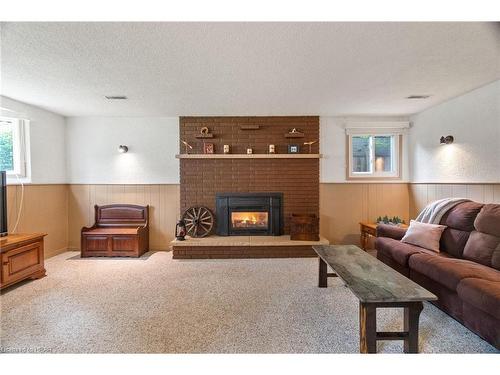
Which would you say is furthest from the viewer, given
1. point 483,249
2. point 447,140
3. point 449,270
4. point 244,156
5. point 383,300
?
point 244,156

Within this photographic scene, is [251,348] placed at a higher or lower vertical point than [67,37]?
lower

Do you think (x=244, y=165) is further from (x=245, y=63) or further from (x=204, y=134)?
(x=245, y=63)

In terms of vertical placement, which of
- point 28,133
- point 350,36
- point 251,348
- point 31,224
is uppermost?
point 350,36

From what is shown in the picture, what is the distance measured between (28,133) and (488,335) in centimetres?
622

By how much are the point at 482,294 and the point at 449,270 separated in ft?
1.35

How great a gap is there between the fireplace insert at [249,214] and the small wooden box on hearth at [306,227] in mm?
452

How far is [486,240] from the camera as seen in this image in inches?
108

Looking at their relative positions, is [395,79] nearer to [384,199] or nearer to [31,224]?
[384,199]

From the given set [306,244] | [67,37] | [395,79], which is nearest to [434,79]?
[395,79]

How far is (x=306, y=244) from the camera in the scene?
14.6ft

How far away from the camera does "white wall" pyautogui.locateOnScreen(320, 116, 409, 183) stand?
510 centimetres

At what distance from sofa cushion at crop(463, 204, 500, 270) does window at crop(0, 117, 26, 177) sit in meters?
6.25

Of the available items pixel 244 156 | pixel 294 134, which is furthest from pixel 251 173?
pixel 294 134

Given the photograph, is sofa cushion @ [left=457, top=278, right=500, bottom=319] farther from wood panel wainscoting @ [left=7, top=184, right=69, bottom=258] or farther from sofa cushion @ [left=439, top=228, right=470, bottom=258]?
wood panel wainscoting @ [left=7, top=184, right=69, bottom=258]
